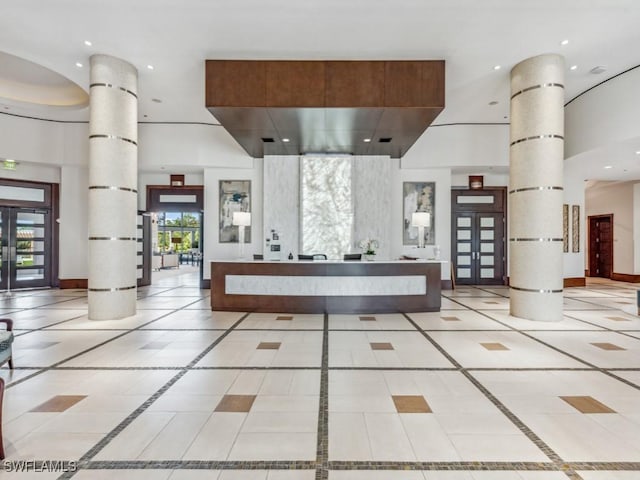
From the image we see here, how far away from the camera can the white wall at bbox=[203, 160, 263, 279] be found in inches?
420

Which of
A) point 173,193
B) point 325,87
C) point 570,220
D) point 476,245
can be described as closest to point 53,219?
point 173,193

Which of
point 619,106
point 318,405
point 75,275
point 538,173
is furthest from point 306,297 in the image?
point 75,275

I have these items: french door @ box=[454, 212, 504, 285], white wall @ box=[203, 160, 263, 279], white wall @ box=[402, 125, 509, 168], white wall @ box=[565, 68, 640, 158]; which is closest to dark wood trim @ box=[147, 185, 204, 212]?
white wall @ box=[203, 160, 263, 279]

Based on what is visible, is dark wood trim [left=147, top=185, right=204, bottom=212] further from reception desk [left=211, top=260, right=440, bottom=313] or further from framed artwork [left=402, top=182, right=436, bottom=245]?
framed artwork [left=402, top=182, right=436, bottom=245]

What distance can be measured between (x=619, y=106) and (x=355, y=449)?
27.4 feet

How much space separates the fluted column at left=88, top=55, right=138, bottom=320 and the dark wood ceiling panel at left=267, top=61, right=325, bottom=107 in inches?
99.0

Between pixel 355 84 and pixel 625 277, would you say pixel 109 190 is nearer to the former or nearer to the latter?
pixel 355 84

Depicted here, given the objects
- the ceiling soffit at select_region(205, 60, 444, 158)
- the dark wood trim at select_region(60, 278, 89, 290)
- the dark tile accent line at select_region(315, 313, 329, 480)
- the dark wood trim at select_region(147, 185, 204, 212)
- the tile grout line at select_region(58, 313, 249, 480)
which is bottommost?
the tile grout line at select_region(58, 313, 249, 480)

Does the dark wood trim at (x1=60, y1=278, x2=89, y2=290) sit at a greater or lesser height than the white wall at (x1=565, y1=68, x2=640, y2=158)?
lesser

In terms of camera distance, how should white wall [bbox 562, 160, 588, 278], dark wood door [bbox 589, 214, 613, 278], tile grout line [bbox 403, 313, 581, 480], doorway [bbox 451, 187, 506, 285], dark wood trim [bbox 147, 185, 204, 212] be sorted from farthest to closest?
dark wood door [bbox 589, 214, 613, 278] → doorway [bbox 451, 187, 506, 285] → dark wood trim [bbox 147, 185, 204, 212] → white wall [bbox 562, 160, 588, 278] → tile grout line [bbox 403, 313, 581, 480]

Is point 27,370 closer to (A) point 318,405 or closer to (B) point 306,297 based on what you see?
(A) point 318,405

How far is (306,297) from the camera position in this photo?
6789mm

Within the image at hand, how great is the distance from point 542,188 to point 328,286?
3.90 m

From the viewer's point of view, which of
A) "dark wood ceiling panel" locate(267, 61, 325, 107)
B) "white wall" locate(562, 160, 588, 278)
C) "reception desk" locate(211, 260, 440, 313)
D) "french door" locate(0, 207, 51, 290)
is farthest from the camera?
"white wall" locate(562, 160, 588, 278)
